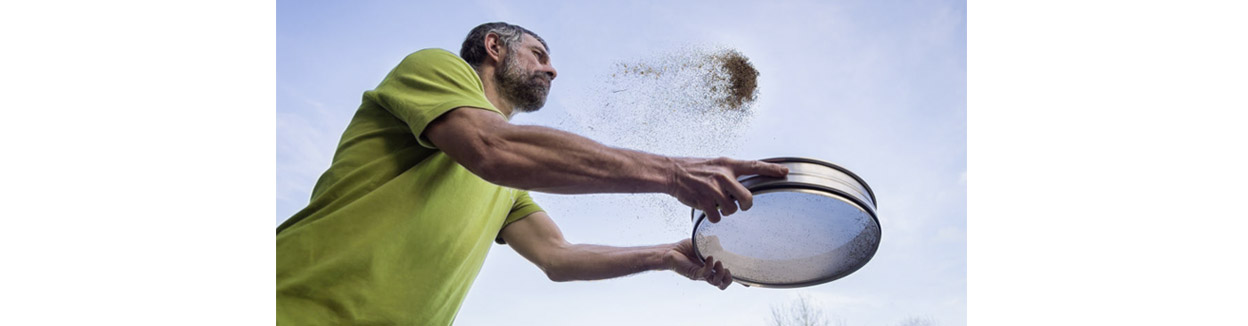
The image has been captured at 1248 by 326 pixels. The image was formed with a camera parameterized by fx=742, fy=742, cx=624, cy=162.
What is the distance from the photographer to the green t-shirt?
752mm

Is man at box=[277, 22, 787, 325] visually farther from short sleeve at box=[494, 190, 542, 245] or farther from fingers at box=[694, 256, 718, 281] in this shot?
short sleeve at box=[494, 190, 542, 245]

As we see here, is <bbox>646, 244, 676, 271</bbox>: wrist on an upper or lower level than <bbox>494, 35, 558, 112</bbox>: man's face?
lower

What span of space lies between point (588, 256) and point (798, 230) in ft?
1.39

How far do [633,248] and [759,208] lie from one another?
403 mm

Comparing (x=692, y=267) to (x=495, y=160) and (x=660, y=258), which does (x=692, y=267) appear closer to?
(x=660, y=258)

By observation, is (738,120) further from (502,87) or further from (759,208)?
(759,208)

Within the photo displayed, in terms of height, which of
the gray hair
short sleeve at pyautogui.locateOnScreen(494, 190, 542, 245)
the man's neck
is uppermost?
the gray hair

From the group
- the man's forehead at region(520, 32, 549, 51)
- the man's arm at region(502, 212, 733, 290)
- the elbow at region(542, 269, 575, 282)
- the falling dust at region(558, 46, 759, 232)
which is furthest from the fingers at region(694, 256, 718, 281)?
the falling dust at region(558, 46, 759, 232)

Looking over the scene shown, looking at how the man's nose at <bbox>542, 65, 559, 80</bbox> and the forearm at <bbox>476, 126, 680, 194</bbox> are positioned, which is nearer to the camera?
the forearm at <bbox>476, 126, 680, 194</bbox>

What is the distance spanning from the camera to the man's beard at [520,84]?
3.83 ft

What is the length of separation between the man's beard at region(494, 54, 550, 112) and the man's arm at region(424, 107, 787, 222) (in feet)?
1.59

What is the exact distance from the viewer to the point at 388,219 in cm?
80
